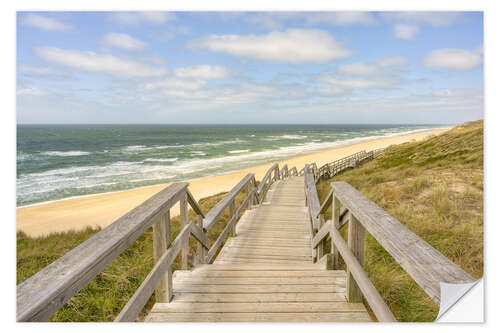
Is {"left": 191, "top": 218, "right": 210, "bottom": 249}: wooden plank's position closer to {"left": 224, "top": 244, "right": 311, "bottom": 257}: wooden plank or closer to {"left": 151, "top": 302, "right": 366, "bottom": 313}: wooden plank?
{"left": 151, "top": 302, "right": 366, "bottom": 313}: wooden plank

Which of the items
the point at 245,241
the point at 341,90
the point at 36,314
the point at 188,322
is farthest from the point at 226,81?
the point at 36,314

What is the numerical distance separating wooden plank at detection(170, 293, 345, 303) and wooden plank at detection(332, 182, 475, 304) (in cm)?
74

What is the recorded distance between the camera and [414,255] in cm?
118

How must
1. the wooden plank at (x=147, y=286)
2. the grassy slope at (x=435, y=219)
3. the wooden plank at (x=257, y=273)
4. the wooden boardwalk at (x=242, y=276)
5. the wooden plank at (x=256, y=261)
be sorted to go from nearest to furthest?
the wooden boardwalk at (x=242, y=276) < the wooden plank at (x=147, y=286) < the wooden plank at (x=257, y=273) < the grassy slope at (x=435, y=219) < the wooden plank at (x=256, y=261)

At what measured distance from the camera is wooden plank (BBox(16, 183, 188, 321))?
917 mm

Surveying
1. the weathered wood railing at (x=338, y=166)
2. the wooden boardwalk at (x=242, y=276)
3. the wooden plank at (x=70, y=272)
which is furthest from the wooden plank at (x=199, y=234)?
the weathered wood railing at (x=338, y=166)

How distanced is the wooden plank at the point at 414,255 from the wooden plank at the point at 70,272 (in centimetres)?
119

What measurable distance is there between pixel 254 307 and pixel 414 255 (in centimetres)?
116

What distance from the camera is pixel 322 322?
1895 mm

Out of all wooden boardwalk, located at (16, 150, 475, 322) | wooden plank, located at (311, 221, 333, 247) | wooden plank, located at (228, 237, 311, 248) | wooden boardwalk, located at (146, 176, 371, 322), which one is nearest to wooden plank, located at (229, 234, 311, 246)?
wooden plank, located at (228, 237, 311, 248)

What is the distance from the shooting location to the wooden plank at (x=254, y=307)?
1.91 meters

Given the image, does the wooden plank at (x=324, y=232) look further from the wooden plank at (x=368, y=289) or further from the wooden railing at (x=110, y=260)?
the wooden railing at (x=110, y=260)

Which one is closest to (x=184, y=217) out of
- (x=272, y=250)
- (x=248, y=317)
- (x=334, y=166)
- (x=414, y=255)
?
(x=248, y=317)
